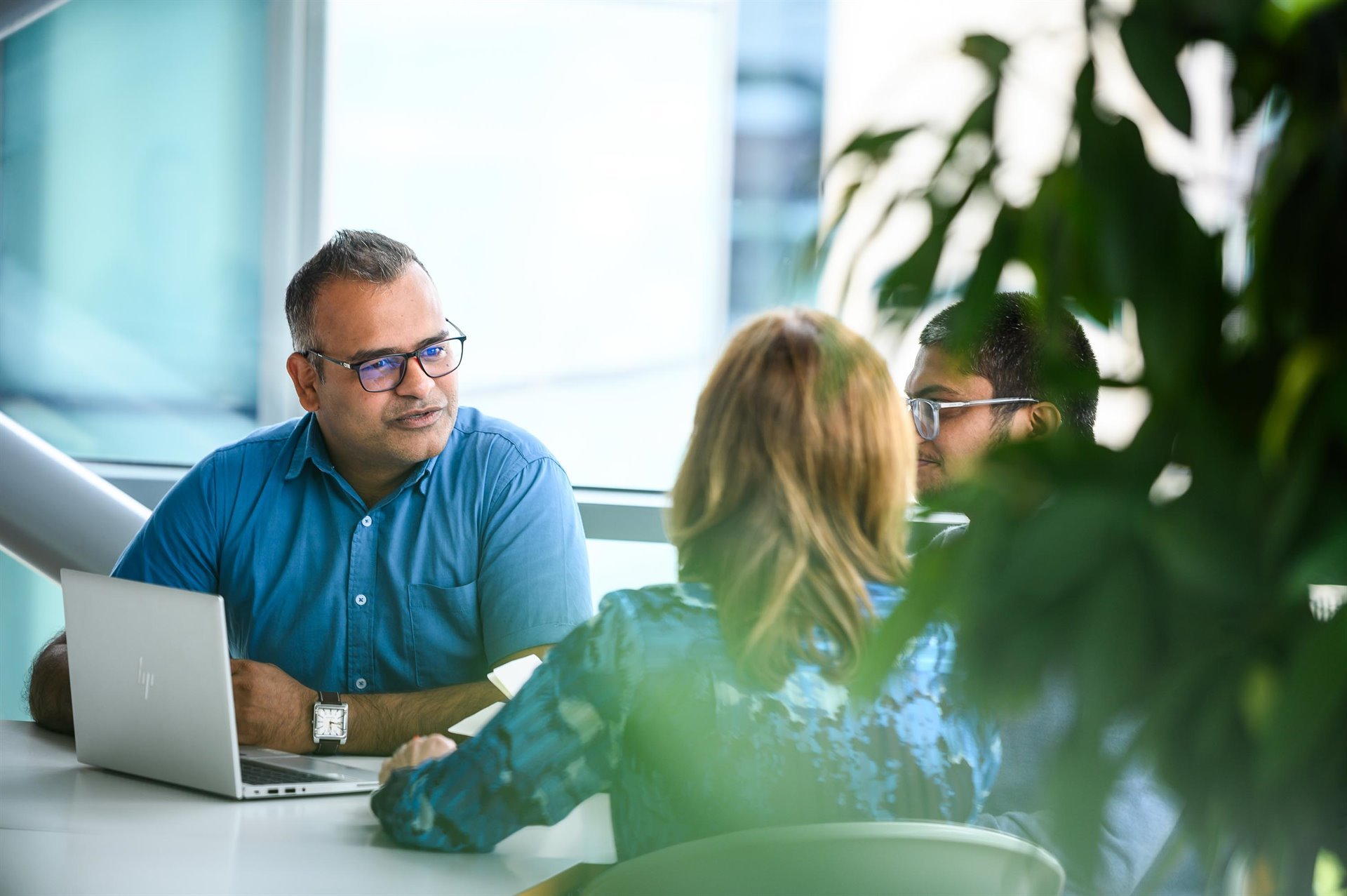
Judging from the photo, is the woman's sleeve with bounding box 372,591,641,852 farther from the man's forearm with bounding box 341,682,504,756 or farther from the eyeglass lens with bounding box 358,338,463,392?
the eyeglass lens with bounding box 358,338,463,392

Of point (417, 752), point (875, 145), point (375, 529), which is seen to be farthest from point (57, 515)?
point (875, 145)

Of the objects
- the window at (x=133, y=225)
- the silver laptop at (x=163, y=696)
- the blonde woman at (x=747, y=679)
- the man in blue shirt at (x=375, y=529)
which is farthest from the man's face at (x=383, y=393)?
the window at (x=133, y=225)

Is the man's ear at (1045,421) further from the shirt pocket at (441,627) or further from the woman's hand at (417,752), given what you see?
the shirt pocket at (441,627)

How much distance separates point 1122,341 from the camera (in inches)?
18.8

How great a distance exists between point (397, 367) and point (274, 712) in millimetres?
703

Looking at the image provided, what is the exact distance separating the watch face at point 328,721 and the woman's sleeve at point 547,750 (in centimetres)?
45

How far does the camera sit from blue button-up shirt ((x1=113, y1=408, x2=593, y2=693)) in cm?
228

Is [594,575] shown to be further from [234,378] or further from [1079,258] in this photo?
[1079,258]

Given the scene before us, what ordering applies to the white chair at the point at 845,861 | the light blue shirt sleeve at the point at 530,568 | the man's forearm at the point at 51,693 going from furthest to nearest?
the light blue shirt sleeve at the point at 530,568 < the man's forearm at the point at 51,693 < the white chair at the point at 845,861

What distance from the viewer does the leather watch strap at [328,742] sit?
6.12 ft

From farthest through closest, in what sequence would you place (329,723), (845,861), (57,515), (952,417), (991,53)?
(57,515) < (952,417) < (329,723) < (845,861) < (991,53)

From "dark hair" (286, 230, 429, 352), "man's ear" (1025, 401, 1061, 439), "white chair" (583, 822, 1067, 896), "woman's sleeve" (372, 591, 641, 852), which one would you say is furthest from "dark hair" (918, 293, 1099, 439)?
"dark hair" (286, 230, 429, 352)

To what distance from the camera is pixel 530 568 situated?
224 cm

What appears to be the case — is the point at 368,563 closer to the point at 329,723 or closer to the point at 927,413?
the point at 329,723
